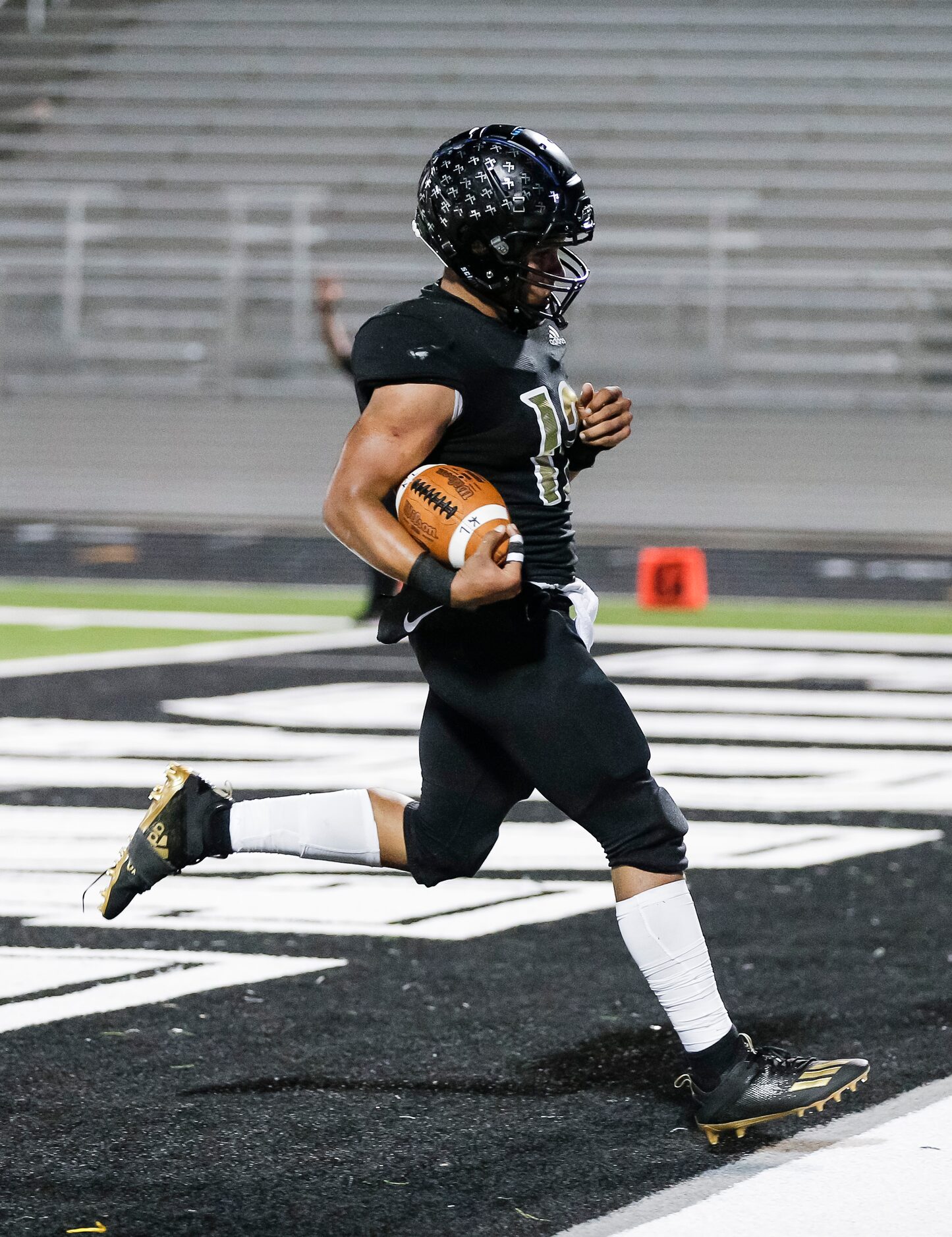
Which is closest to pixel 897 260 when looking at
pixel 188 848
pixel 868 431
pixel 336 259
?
pixel 868 431

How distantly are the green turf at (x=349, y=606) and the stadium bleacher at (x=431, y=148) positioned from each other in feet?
19.9

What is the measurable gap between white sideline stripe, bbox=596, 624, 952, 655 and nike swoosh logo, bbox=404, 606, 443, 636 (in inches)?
321

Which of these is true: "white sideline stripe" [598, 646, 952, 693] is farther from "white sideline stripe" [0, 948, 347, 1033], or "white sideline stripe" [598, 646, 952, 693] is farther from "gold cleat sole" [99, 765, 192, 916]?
"gold cleat sole" [99, 765, 192, 916]

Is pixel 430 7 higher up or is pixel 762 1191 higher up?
pixel 430 7

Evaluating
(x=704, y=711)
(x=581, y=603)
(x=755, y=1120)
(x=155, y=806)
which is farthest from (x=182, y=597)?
(x=755, y=1120)

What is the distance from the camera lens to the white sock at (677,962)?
420 centimetres

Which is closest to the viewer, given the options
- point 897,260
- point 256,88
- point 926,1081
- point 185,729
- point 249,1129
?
point 249,1129

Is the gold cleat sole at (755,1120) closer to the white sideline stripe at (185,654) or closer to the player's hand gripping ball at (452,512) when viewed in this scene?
the player's hand gripping ball at (452,512)

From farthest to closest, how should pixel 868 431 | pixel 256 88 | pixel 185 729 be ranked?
pixel 256 88 < pixel 868 431 < pixel 185 729

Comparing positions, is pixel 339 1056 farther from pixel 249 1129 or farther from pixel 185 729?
pixel 185 729

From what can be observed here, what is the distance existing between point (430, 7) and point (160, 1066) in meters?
22.7

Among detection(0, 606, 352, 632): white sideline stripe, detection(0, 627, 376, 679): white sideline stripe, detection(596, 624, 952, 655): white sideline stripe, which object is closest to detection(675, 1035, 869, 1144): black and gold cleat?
detection(0, 627, 376, 679): white sideline stripe

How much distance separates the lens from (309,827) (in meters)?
4.72

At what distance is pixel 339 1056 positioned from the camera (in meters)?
4.76
